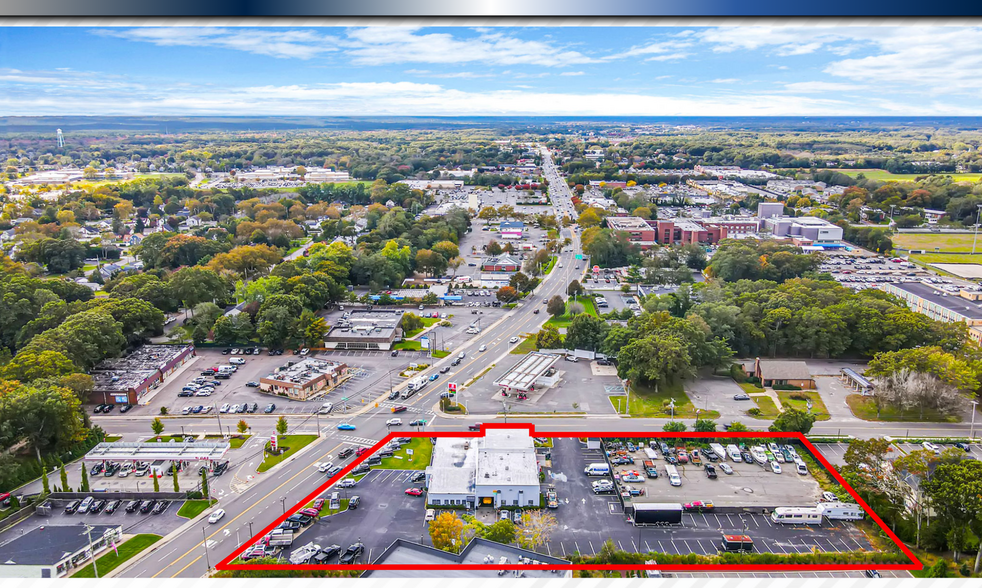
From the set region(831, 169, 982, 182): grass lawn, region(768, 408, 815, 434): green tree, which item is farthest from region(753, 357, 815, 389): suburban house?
region(831, 169, 982, 182): grass lawn

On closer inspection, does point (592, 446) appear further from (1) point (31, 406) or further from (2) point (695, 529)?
(1) point (31, 406)

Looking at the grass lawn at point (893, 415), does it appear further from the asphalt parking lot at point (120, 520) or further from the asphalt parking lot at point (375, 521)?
the asphalt parking lot at point (120, 520)

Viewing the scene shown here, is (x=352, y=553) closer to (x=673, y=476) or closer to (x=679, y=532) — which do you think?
(x=679, y=532)

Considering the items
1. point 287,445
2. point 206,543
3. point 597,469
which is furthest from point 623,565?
point 287,445

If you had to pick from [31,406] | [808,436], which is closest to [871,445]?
[808,436]

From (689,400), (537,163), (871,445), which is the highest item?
(537,163)

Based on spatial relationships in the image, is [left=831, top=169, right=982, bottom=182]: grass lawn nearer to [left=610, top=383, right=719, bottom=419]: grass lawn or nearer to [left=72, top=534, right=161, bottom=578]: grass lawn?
[left=610, top=383, right=719, bottom=419]: grass lawn

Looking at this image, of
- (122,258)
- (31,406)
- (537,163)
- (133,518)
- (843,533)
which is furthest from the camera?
(537,163)
